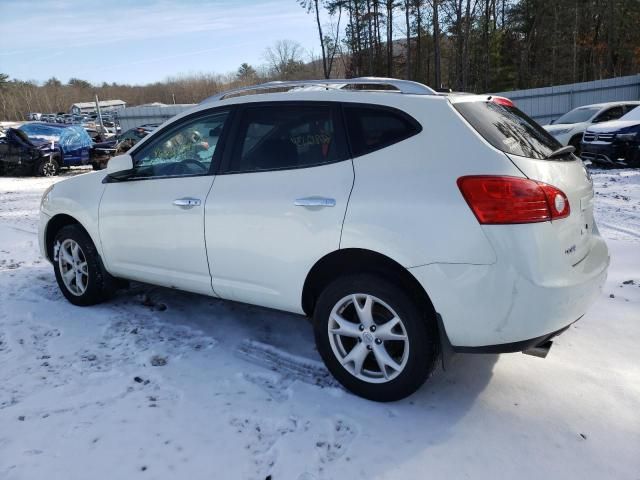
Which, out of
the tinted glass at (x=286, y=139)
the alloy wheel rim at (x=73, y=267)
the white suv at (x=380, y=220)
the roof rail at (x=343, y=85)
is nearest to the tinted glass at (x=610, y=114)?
the white suv at (x=380, y=220)

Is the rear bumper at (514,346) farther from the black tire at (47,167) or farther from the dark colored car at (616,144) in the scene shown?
the black tire at (47,167)

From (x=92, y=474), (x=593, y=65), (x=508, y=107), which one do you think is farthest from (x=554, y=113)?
(x=92, y=474)

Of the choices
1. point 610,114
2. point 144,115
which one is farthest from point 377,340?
point 144,115

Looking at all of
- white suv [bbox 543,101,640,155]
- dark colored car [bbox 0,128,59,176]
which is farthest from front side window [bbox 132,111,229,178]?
dark colored car [bbox 0,128,59,176]

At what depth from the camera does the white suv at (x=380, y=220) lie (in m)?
2.42

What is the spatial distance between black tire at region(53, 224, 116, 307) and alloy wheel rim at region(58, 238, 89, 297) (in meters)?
0.03

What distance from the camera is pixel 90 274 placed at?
428 centimetres

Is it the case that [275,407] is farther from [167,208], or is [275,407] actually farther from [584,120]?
[584,120]

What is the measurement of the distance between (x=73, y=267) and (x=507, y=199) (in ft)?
12.1

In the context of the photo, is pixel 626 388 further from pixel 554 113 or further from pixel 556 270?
pixel 554 113

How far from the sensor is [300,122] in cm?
314

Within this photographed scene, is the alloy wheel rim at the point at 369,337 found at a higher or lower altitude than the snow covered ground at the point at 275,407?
higher

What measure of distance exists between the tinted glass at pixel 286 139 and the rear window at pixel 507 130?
0.74m

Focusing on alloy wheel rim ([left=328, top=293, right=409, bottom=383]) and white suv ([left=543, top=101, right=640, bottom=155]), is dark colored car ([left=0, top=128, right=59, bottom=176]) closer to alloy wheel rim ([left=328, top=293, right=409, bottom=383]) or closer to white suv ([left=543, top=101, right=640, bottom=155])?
white suv ([left=543, top=101, right=640, bottom=155])
